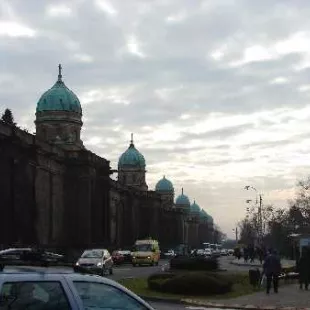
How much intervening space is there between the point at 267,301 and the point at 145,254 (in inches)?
1750

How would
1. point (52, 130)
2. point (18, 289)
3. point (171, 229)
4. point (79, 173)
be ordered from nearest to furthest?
1. point (18, 289)
2. point (79, 173)
3. point (52, 130)
4. point (171, 229)

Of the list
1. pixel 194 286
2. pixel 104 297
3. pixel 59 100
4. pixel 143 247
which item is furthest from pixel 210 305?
pixel 59 100

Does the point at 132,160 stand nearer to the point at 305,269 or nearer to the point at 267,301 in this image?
the point at 305,269

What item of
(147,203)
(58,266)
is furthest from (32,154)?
(147,203)

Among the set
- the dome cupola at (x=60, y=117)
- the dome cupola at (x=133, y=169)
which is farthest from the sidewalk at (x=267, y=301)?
the dome cupola at (x=133, y=169)

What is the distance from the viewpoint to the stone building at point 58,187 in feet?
206

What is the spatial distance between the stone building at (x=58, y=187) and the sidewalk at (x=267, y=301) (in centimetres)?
3513

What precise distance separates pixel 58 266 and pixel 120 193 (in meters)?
114

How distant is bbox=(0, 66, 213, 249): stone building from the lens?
2468 inches

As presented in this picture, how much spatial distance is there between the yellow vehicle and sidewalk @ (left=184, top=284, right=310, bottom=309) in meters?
40.4

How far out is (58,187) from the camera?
81.2 meters

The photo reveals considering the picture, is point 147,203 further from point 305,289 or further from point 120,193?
point 305,289

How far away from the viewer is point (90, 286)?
7055mm

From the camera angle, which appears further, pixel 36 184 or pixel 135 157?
pixel 135 157
